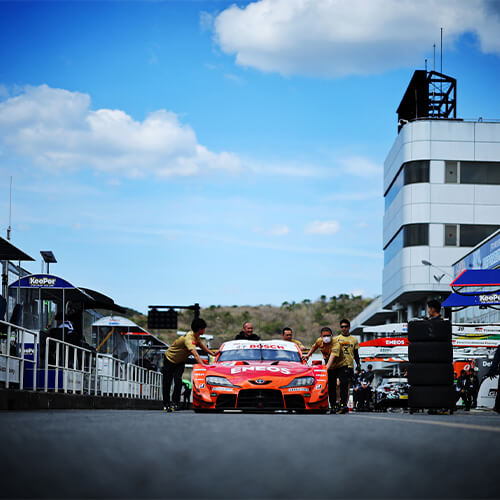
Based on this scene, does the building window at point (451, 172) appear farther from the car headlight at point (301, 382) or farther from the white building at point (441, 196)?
the car headlight at point (301, 382)

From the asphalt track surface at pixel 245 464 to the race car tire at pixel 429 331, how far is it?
760 centimetres

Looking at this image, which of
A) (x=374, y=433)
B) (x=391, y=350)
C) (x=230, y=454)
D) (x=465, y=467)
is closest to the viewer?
(x=465, y=467)

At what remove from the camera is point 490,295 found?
2303 cm

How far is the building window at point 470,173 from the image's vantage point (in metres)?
57.5

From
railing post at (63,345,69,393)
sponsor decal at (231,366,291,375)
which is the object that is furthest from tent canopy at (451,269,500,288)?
railing post at (63,345,69,393)

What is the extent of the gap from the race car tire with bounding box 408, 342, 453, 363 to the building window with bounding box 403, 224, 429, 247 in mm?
42677

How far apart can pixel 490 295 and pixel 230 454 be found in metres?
18.9

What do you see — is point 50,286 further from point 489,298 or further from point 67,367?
point 489,298

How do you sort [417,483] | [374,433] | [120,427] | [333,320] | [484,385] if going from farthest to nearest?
[333,320]
[484,385]
[120,427]
[374,433]
[417,483]

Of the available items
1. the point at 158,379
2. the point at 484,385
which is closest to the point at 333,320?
the point at 158,379

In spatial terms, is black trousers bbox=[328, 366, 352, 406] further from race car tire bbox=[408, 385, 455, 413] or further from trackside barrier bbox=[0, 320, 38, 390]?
trackside barrier bbox=[0, 320, 38, 390]

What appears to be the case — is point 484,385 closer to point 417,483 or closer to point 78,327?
point 78,327

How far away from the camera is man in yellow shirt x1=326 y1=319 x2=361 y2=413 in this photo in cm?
1655

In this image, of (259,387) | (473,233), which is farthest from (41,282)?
(473,233)
